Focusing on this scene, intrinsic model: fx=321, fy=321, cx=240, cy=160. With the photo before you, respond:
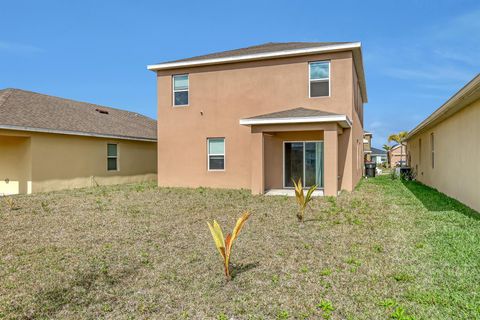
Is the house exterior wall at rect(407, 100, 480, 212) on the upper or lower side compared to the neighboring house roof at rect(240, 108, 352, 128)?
lower

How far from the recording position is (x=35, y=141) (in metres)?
14.3

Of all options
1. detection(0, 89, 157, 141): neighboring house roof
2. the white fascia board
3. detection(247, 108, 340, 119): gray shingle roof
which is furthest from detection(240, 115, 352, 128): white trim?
detection(0, 89, 157, 141): neighboring house roof

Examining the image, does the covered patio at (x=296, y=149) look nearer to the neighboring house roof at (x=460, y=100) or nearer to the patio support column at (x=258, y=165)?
the patio support column at (x=258, y=165)

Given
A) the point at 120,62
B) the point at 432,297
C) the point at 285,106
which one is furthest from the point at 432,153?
the point at 120,62

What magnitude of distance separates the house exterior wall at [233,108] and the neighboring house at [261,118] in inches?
1.7

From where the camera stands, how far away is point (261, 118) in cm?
1264

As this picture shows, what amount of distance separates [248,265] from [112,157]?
49.7ft

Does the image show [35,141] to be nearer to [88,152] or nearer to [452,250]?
[88,152]

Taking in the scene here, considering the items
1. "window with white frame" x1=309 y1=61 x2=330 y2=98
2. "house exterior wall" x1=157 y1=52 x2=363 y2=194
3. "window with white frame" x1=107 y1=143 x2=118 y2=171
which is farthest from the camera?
"window with white frame" x1=107 y1=143 x2=118 y2=171

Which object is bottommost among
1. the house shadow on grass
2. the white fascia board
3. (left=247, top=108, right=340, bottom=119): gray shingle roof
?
the house shadow on grass

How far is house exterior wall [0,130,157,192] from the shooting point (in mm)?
14352

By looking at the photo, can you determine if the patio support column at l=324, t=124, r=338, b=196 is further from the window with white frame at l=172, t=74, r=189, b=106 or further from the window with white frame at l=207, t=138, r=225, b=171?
the window with white frame at l=172, t=74, r=189, b=106

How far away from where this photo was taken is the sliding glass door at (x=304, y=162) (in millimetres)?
14219

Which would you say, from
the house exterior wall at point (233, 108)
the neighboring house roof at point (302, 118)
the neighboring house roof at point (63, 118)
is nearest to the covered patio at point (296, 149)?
the neighboring house roof at point (302, 118)
